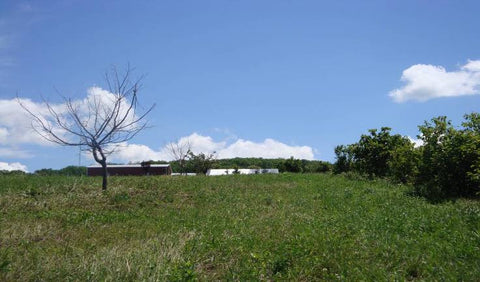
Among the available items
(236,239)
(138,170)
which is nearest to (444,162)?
(236,239)

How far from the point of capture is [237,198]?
12.5m

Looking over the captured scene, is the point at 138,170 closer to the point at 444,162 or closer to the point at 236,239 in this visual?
the point at 444,162

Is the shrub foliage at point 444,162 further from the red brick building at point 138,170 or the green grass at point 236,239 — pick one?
the red brick building at point 138,170

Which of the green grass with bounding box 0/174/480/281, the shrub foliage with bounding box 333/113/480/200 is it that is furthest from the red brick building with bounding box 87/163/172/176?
the green grass with bounding box 0/174/480/281

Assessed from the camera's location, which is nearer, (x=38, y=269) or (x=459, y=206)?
(x=38, y=269)

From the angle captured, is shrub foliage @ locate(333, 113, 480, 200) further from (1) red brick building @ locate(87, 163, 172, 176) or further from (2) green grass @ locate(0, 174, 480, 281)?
(1) red brick building @ locate(87, 163, 172, 176)

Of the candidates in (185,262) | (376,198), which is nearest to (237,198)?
(376,198)

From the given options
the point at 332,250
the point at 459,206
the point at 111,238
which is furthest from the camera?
the point at 459,206

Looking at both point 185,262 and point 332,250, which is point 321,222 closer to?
point 332,250

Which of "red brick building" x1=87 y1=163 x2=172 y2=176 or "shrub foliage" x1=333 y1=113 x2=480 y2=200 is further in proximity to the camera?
"red brick building" x1=87 y1=163 x2=172 y2=176

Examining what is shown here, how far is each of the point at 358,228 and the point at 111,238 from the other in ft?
15.1

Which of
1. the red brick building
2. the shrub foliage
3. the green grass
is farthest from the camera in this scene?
the red brick building

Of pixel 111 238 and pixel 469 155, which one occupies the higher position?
pixel 469 155

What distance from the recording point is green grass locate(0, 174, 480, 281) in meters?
4.93
